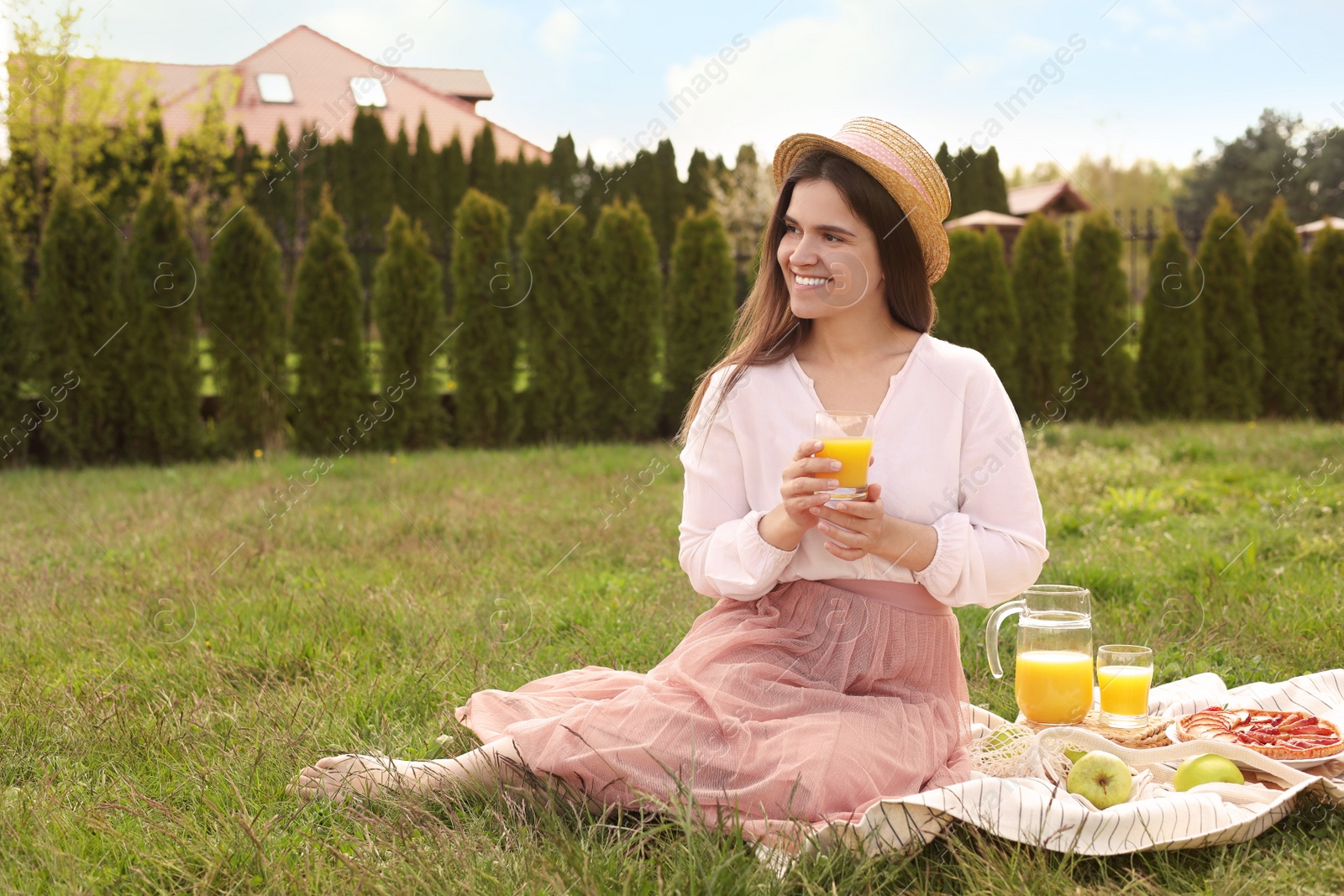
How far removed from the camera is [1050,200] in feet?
97.8

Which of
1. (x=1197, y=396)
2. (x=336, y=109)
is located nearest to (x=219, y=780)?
(x=1197, y=396)

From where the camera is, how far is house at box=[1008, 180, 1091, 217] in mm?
29672

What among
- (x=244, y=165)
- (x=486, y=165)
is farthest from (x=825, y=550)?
(x=486, y=165)

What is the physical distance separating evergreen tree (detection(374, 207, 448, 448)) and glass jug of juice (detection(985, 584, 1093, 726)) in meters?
7.42

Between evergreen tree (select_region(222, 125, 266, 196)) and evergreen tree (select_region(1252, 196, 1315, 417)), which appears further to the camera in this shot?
evergreen tree (select_region(222, 125, 266, 196))

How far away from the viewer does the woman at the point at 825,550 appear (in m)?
2.32

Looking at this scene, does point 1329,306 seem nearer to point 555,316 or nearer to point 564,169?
point 555,316

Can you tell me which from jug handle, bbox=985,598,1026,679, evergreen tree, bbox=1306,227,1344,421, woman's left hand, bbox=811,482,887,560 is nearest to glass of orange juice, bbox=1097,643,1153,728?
jug handle, bbox=985,598,1026,679

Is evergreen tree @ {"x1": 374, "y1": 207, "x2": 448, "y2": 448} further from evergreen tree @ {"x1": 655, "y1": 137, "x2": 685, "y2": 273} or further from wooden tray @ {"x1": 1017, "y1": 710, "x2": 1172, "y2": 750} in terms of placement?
evergreen tree @ {"x1": 655, "y1": 137, "x2": 685, "y2": 273}

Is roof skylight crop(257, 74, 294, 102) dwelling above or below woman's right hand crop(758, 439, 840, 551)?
above

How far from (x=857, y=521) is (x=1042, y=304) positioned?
347 inches

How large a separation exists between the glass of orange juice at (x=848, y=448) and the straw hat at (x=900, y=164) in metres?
0.57

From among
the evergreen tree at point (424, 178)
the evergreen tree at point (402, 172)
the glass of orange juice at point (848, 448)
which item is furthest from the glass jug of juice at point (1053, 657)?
the evergreen tree at point (402, 172)

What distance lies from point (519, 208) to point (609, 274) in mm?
14532
